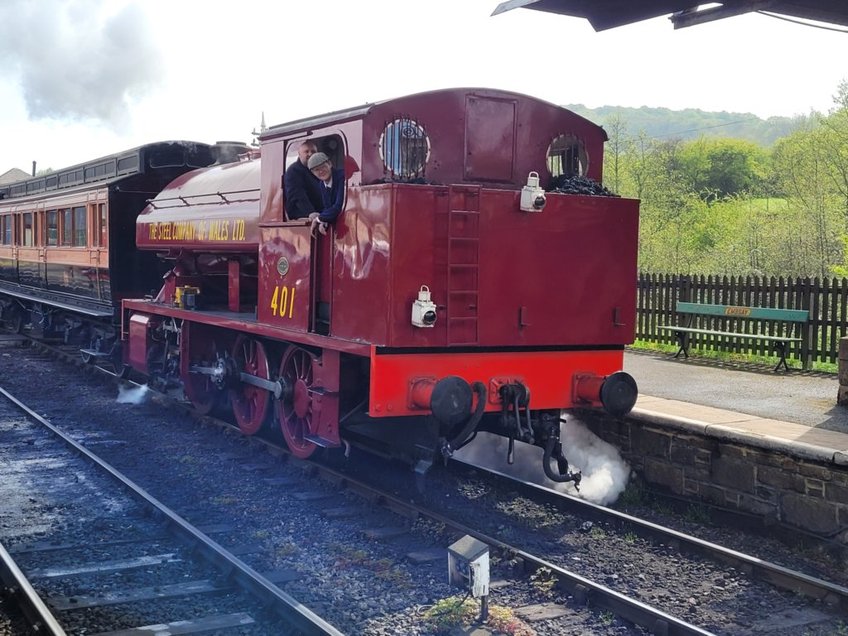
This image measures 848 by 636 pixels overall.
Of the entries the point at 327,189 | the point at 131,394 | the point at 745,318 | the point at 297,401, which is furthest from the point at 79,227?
the point at 745,318

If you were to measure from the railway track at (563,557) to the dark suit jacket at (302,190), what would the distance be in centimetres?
215

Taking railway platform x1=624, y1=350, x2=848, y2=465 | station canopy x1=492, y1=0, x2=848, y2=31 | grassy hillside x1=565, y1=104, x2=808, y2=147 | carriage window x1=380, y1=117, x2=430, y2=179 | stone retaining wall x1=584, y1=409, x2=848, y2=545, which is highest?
grassy hillside x1=565, y1=104, x2=808, y2=147

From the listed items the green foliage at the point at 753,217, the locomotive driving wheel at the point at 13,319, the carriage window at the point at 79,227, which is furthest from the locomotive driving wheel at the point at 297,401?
the green foliage at the point at 753,217

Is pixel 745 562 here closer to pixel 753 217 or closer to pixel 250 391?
pixel 250 391

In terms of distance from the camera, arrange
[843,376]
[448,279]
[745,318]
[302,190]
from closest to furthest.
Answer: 1. [448,279]
2. [302,190]
3. [843,376]
4. [745,318]

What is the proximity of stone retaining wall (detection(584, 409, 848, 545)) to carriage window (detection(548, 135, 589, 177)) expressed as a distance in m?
2.19

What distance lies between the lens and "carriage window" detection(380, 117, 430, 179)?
602cm

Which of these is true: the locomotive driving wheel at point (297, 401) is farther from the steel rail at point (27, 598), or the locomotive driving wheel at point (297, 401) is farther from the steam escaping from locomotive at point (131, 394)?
the steam escaping from locomotive at point (131, 394)

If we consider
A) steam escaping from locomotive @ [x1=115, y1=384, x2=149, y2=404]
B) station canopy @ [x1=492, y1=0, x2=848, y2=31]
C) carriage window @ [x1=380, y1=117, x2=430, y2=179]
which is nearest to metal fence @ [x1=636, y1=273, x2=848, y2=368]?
station canopy @ [x1=492, y1=0, x2=848, y2=31]

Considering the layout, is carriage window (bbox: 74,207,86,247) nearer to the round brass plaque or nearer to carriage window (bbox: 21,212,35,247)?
carriage window (bbox: 21,212,35,247)

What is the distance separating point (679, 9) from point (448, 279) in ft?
8.77

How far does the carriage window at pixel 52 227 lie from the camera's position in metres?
14.8

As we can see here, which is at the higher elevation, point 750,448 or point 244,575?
point 750,448

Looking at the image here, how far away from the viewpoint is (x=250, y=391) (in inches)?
343
